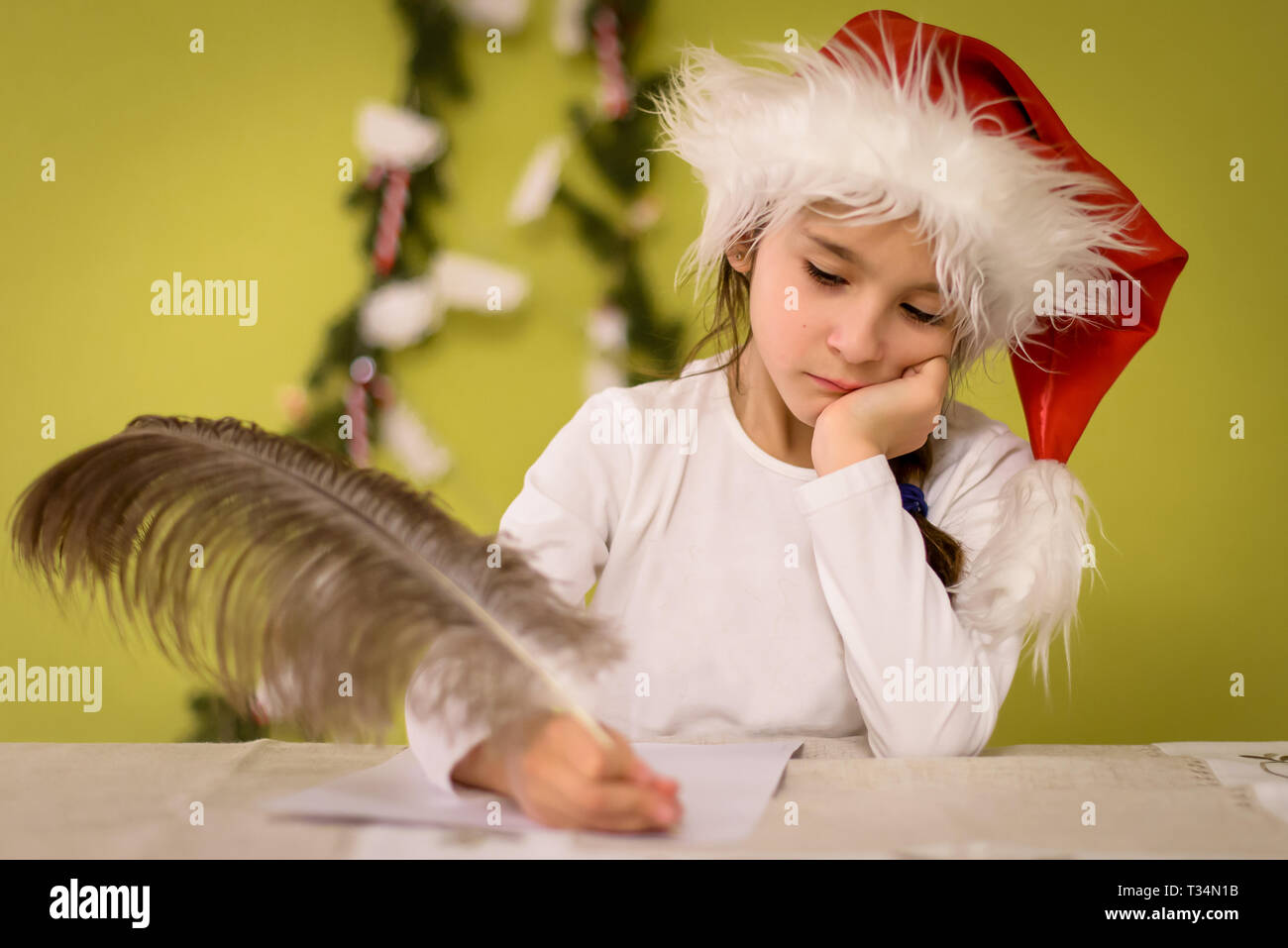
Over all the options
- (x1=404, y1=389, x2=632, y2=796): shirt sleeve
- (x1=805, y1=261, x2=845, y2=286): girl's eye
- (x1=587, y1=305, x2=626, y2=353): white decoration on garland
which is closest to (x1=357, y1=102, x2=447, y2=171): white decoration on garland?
(x1=587, y1=305, x2=626, y2=353): white decoration on garland

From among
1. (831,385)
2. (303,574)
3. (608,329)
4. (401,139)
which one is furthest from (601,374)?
(303,574)

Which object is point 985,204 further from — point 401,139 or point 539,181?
point 401,139

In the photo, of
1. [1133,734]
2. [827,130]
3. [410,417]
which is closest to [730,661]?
[827,130]

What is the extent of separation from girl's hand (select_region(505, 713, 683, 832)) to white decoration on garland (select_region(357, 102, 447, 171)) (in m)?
1.34

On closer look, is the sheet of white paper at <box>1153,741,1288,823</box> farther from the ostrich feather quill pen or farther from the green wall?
the green wall

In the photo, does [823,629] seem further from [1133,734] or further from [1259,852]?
[1133,734]

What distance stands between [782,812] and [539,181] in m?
1.34

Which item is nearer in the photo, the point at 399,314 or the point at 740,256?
the point at 740,256

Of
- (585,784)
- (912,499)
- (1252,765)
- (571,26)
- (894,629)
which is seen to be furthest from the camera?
(571,26)

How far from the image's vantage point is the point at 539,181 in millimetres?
1777

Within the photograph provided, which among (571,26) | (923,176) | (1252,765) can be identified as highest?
(571,26)

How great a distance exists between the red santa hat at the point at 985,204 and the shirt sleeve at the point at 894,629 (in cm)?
7

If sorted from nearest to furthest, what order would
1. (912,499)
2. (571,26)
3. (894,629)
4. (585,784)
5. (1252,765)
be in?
1. (585,784)
2. (1252,765)
3. (894,629)
4. (912,499)
5. (571,26)
